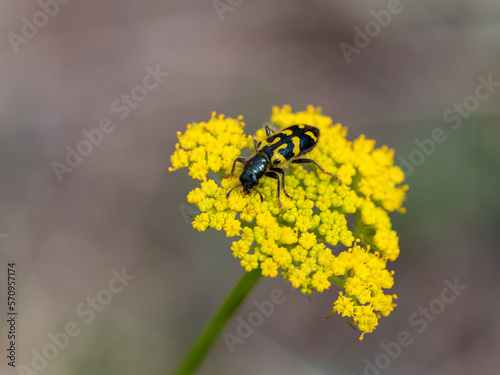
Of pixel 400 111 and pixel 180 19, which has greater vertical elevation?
pixel 400 111

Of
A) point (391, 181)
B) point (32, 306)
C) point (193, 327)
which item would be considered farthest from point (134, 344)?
point (391, 181)

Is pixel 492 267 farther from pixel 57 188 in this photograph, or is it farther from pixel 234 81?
pixel 57 188

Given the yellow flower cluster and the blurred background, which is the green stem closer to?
the yellow flower cluster

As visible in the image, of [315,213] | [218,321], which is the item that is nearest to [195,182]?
[218,321]

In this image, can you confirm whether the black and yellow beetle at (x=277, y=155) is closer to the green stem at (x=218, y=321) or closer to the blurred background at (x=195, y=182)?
the green stem at (x=218, y=321)

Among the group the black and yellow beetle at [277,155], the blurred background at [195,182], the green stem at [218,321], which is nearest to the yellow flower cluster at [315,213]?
the black and yellow beetle at [277,155]

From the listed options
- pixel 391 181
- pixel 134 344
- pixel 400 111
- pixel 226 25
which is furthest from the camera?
pixel 226 25

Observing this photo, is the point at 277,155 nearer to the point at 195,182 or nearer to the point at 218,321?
the point at 218,321
